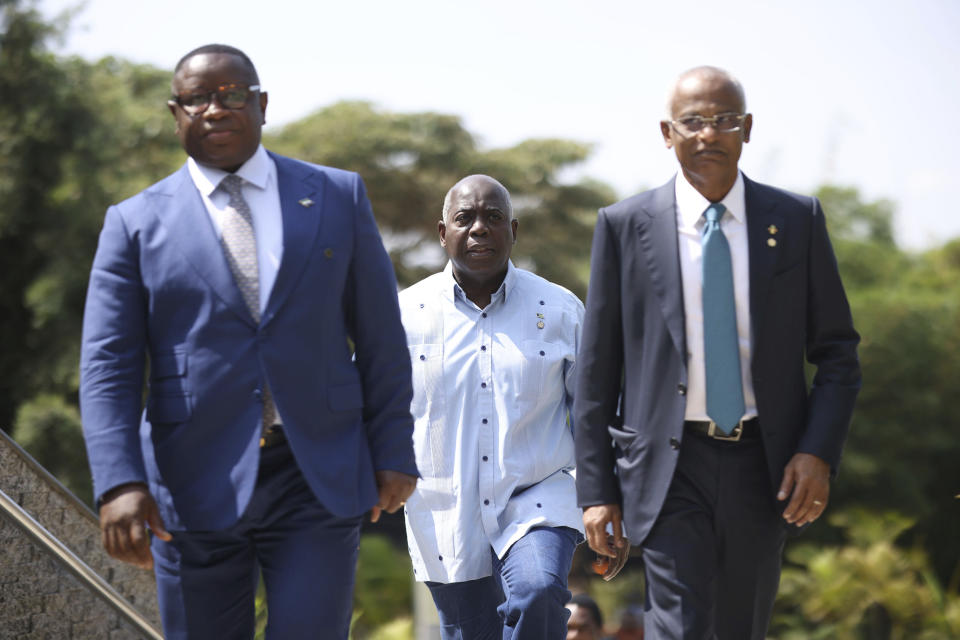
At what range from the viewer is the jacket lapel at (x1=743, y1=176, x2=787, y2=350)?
155 inches

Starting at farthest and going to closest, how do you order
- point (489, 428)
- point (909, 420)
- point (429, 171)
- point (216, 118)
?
1. point (909, 420)
2. point (429, 171)
3. point (489, 428)
4. point (216, 118)

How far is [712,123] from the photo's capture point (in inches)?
157

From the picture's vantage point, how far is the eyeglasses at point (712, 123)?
3.98 m

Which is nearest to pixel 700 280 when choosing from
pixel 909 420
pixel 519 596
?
pixel 519 596

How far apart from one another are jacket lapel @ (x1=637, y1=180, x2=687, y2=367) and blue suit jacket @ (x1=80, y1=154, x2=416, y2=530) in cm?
101

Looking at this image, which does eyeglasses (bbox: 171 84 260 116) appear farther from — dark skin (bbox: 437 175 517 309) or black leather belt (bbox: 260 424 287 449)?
dark skin (bbox: 437 175 517 309)

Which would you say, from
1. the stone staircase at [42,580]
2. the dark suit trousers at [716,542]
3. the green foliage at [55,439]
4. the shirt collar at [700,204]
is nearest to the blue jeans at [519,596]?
the dark suit trousers at [716,542]

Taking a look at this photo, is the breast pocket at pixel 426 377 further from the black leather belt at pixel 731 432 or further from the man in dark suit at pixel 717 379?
the black leather belt at pixel 731 432

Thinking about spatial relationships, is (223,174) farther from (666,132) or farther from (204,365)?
(666,132)

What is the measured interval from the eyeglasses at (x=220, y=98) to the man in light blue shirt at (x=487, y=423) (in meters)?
2.03

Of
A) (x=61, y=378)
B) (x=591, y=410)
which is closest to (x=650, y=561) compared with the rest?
(x=591, y=410)

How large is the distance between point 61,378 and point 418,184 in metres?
9.26

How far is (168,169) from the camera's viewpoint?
20.5 metres

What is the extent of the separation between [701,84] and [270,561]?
201 centimetres
